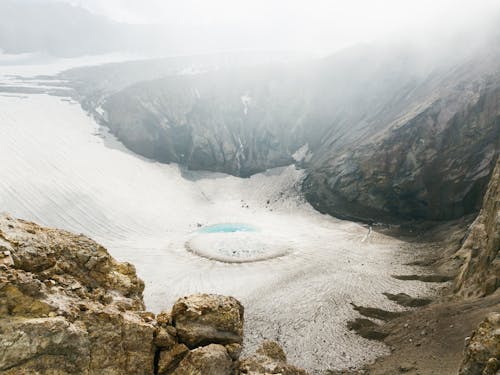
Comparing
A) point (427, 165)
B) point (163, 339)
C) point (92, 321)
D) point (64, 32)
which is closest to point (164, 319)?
point (163, 339)

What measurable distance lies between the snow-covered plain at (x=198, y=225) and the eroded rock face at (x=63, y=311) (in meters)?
14.5

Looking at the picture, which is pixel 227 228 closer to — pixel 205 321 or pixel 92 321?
pixel 205 321

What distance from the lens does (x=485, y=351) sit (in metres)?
12.9

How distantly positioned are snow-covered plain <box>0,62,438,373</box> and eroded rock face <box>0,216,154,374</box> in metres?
14.5

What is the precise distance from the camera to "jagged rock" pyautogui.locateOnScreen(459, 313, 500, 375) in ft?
39.9

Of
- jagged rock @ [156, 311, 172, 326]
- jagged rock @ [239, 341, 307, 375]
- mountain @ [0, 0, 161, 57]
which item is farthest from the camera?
mountain @ [0, 0, 161, 57]

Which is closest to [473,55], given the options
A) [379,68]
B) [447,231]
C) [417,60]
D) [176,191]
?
[417,60]

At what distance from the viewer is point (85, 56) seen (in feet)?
579

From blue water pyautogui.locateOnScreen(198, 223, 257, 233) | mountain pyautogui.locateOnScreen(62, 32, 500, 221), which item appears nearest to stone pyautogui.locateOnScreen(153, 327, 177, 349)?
blue water pyautogui.locateOnScreen(198, 223, 257, 233)

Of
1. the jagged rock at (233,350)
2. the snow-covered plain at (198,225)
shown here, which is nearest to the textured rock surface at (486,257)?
the snow-covered plain at (198,225)

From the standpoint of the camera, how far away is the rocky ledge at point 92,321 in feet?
33.2

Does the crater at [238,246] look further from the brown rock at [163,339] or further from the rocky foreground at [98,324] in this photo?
the brown rock at [163,339]

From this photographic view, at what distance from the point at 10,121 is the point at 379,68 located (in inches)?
3213

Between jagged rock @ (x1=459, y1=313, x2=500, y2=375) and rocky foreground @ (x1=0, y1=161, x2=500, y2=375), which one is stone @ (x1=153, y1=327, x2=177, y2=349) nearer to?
rocky foreground @ (x1=0, y1=161, x2=500, y2=375)
